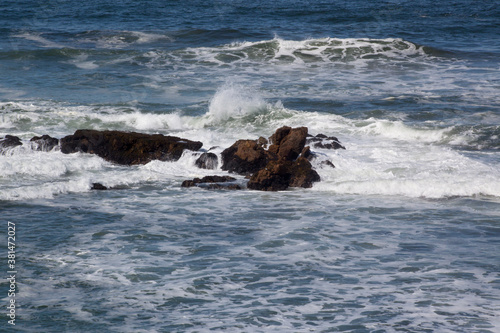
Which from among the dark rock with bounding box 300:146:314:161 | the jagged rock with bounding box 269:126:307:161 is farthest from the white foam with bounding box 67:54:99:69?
the dark rock with bounding box 300:146:314:161

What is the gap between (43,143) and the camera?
11.8 m

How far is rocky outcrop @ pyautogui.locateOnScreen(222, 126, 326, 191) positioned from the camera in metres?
9.92

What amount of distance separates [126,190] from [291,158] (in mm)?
2976

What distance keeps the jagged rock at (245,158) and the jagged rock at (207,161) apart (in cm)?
17

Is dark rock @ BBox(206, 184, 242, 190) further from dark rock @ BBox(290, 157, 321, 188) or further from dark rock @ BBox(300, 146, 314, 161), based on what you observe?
dark rock @ BBox(300, 146, 314, 161)

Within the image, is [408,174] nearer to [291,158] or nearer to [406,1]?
[291,158]

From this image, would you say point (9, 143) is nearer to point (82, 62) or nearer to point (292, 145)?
point (292, 145)

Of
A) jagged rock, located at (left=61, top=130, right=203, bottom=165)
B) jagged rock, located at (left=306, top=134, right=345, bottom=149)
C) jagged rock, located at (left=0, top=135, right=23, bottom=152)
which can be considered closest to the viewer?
jagged rock, located at (left=61, top=130, right=203, bottom=165)

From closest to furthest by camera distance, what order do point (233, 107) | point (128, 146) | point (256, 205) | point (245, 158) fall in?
point (256, 205) < point (245, 158) < point (128, 146) < point (233, 107)

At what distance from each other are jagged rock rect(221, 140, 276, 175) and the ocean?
38cm

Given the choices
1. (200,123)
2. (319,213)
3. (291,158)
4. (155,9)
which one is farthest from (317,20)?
(319,213)

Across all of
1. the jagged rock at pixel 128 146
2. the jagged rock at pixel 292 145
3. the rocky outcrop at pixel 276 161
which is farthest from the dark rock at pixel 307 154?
the jagged rock at pixel 128 146

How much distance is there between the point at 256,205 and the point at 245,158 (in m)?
1.89

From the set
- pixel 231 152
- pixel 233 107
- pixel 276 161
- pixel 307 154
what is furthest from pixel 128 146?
pixel 233 107
